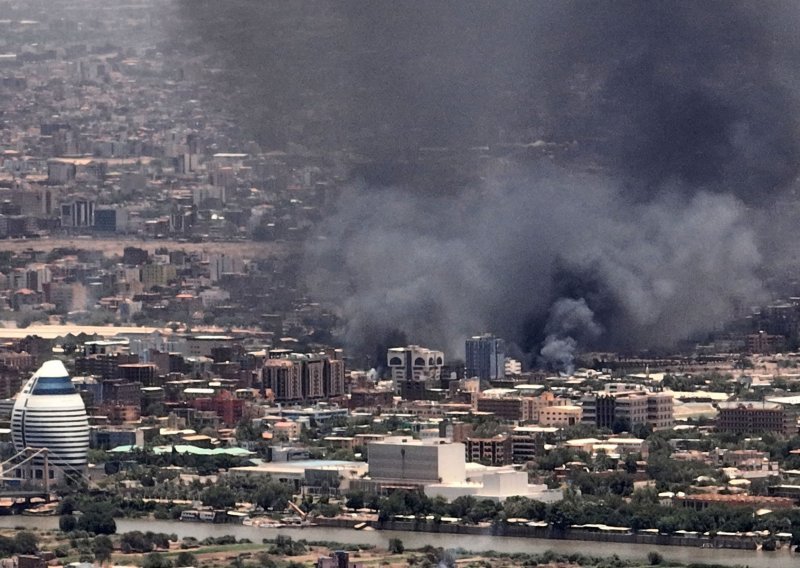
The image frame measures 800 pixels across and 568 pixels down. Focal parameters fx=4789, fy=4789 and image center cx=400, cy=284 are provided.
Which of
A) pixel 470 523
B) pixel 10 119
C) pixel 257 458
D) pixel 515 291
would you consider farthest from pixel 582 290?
pixel 10 119

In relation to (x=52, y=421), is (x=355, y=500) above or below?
below

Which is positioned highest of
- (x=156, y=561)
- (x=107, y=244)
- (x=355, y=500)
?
(x=107, y=244)

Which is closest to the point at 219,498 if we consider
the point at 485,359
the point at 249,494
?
the point at 249,494

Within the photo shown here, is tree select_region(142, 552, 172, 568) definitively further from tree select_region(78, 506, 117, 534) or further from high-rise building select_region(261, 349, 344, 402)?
high-rise building select_region(261, 349, 344, 402)

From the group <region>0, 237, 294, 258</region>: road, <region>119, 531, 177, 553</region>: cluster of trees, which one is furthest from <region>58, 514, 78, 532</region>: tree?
<region>0, 237, 294, 258</region>: road

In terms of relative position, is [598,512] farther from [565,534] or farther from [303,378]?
[303,378]

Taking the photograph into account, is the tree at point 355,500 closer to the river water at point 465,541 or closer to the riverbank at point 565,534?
the riverbank at point 565,534
